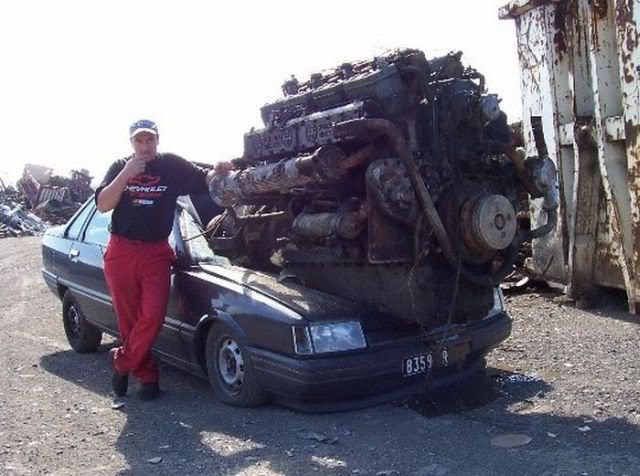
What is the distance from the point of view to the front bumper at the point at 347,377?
4.55 m

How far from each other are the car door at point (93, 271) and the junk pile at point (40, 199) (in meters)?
18.5

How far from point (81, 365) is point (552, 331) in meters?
4.05

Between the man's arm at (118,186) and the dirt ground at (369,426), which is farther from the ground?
the man's arm at (118,186)

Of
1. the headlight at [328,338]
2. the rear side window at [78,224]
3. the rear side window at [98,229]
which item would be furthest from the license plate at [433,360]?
the rear side window at [78,224]

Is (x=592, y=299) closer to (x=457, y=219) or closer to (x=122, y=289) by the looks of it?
(x=457, y=219)

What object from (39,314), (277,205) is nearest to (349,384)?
(277,205)

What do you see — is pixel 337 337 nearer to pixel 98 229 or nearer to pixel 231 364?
pixel 231 364

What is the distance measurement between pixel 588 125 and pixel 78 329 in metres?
5.11

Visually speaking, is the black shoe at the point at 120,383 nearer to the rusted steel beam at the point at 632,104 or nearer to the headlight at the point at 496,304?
the headlight at the point at 496,304

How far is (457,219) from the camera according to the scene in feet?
16.0

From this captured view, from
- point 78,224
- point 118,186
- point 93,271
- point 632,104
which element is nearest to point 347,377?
point 118,186

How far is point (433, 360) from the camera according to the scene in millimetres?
4941

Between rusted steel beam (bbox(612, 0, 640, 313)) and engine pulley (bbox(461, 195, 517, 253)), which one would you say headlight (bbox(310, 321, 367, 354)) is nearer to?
engine pulley (bbox(461, 195, 517, 253))

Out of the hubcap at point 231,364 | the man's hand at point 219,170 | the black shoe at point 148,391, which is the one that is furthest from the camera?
the man's hand at point 219,170
